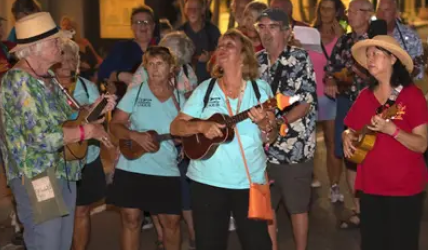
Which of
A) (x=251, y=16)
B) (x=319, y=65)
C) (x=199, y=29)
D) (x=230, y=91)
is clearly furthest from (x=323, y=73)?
(x=230, y=91)

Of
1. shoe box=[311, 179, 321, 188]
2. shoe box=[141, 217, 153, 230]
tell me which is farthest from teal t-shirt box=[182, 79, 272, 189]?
shoe box=[311, 179, 321, 188]

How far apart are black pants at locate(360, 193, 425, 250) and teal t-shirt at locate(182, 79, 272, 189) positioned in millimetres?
769

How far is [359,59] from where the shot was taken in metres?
6.36

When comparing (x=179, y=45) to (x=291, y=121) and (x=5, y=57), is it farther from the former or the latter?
(x=5, y=57)

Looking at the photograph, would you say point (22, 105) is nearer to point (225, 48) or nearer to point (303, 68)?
point (225, 48)

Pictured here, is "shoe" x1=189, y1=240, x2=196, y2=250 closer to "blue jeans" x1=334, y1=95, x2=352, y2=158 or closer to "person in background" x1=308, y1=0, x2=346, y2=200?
"blue jeans" x1=334, y1=95, x2=352, y2=158

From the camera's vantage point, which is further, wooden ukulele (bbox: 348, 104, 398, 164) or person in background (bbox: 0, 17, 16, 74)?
person in background (bbox: 0, 17, 16, 74)

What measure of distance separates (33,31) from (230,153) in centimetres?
156

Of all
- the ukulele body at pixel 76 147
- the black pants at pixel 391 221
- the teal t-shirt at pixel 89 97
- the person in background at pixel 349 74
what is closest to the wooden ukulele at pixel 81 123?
the ukulele body at pixel 76 147

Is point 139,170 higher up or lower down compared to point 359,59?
lower down

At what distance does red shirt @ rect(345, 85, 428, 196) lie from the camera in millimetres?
5719

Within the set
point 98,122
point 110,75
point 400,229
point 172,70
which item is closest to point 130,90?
point 172,70

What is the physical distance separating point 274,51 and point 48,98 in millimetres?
1966

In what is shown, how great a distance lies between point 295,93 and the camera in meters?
6.76
